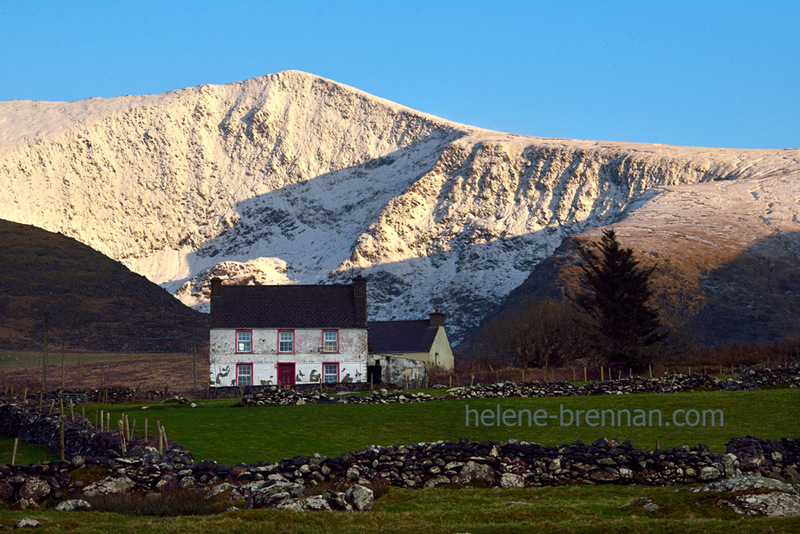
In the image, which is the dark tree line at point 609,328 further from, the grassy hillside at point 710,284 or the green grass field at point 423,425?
the grassy hillside at point 710,284

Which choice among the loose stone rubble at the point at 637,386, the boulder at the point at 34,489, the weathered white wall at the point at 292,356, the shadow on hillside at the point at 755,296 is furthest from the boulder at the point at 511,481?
the shadow on hillside at the point at 755,296

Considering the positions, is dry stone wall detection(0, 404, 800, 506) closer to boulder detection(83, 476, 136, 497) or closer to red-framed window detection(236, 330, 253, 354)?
boulder detection(83, 476, 136, 497)

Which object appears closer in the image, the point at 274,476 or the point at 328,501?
the point at 328,501

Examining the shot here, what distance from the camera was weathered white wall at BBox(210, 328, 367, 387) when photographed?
59656 mm

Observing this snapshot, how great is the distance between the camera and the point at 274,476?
19578 millimetres

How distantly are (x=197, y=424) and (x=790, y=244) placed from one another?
14990 centimetres

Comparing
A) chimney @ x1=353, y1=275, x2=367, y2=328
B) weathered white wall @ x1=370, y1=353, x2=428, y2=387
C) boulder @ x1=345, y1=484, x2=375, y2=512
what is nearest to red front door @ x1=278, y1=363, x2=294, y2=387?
chimney @ x1=353, y1=275, x2=367, y2=328

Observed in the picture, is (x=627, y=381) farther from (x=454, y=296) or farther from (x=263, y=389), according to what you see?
(x=454, y=296)

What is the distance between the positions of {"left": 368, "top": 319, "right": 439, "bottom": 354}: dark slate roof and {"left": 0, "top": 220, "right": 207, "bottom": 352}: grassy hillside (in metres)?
49.7

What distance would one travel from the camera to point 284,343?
199 ft

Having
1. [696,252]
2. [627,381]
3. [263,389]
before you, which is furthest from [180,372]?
[696,252]

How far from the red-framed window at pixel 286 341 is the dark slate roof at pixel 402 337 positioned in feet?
55.5

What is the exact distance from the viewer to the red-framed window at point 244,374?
5956 cm

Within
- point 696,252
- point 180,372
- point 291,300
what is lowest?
point 180,372
